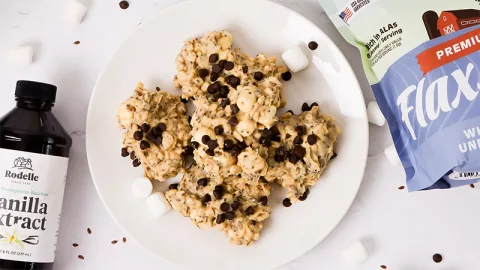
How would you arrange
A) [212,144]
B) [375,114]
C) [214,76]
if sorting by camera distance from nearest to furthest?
[212,144]
[214,76]
[375,114]

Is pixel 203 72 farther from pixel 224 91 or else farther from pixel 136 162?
pixel 136 162

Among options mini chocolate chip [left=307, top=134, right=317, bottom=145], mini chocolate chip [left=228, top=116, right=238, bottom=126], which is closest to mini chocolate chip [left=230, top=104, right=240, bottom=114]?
mini chocolate chip [left=228, top=116, right=238, bottom=126]

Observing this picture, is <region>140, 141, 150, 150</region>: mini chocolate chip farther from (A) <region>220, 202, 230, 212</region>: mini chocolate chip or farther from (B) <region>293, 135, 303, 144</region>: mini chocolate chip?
(B) <region>293, 135, 303, 144</region>: mini chocolate chip

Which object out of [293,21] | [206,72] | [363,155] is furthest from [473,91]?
[206,72]

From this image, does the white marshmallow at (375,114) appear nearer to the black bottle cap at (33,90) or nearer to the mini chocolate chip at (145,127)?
the mini chocolate chip at (145,127)

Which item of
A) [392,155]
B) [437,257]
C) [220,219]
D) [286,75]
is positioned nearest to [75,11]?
[286,75]

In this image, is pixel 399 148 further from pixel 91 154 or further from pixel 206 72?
pixel 91 154

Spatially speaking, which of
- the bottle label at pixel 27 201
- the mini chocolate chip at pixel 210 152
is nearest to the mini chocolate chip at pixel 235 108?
the mini chocolate chip at pixel 210 152
